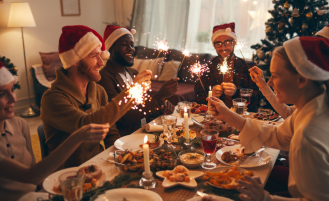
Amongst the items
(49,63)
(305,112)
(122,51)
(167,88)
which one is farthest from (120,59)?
(49,63)

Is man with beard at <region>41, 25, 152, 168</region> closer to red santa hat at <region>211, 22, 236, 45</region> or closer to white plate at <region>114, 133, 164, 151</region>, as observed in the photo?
white plate at <region>114, 133, 164, 151</region>

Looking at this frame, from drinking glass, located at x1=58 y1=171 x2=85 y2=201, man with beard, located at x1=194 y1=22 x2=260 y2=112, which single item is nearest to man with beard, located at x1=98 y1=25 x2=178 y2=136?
man with beard, located at x1=194 y1=22 x2=260 y2=112

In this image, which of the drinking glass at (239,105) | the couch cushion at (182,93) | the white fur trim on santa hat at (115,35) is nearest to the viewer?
the drinking glass at (239,105)

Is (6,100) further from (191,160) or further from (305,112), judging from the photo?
(305,112)

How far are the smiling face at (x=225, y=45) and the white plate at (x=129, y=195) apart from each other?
209cm

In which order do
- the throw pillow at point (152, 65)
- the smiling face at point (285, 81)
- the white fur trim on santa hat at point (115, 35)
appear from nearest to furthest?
1. the smiling face at point (285, 81)
2. the white fur trim on santa hat at point (115, 35)
3. the throw pillow at point (152, 65)

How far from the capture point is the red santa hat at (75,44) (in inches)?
72.6

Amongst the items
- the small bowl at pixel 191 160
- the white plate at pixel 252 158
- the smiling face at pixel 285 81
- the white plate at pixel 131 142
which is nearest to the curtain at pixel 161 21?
the white plate at pixel 131 142

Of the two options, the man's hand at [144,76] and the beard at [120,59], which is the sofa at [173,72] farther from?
the man's hand at [144,76]

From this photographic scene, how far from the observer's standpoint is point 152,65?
535 cm

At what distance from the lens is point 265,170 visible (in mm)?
1369

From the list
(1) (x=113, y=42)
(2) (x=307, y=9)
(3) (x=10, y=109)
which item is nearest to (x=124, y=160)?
(3) (x=10, y=109)

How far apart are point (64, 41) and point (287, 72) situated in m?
1.46

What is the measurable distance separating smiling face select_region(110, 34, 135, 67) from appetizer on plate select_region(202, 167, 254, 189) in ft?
5.45
